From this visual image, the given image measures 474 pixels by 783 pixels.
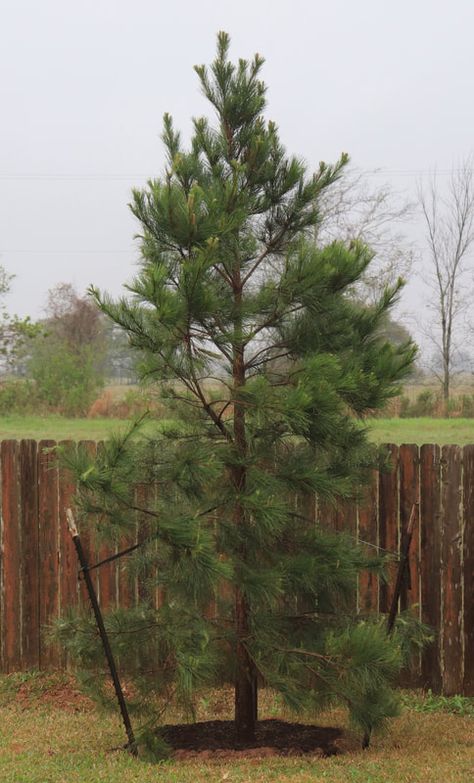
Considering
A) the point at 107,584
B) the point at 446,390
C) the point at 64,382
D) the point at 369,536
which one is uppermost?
the point at 64,382

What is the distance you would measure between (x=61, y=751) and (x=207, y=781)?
146cm

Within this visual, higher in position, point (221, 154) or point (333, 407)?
point (221, 154)

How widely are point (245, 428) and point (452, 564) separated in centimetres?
235

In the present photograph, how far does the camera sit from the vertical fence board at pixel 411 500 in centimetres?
720

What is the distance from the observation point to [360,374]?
545cm

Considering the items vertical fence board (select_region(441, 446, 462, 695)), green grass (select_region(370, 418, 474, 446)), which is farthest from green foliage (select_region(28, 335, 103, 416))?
vertical fence board (select_region(441, 446, 462, 695))

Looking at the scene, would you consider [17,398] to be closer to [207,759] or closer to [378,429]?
[378,429]

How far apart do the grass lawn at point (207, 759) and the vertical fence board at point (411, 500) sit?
30.2 inches

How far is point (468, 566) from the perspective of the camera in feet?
23.5

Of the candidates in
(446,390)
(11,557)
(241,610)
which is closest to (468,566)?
(241,610)

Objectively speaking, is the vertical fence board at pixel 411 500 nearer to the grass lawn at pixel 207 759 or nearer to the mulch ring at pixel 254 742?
the grass lawn at pixel 207 759

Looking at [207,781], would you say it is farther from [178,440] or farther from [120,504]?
[178,440]

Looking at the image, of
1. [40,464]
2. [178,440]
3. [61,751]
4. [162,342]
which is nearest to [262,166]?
[162,342]

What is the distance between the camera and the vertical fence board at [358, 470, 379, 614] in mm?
7219
